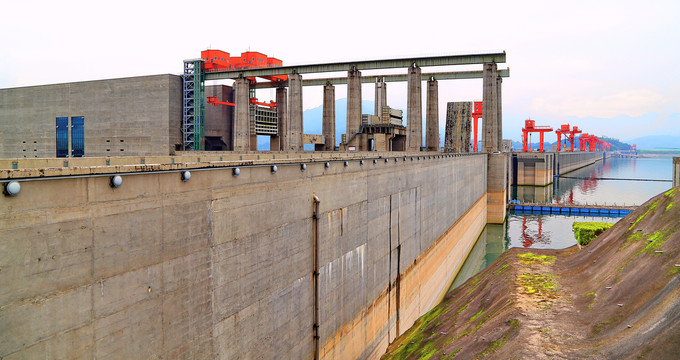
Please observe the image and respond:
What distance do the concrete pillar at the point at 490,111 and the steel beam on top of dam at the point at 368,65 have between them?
6.95 ft

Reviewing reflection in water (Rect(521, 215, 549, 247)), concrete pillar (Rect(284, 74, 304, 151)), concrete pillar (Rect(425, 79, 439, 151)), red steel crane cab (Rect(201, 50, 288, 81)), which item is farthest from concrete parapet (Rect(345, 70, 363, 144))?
reflection in water (Rect(521, 215, 549, 247))

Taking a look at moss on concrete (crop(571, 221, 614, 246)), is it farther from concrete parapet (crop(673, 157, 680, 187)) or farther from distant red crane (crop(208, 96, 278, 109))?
distant red crane (crop(208, 96, 278, 109))

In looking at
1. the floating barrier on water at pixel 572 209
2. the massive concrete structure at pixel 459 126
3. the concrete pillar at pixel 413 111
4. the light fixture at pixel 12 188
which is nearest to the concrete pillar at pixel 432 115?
the concrete pillar at pixel 413 111

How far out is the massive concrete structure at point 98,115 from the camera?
2589 inches

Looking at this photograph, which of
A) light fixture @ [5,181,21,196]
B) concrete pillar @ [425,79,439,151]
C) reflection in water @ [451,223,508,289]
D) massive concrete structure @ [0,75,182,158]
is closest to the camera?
light fixture @ [5,181,21,196]

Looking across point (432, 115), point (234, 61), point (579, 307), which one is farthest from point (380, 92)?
point (579, 307)

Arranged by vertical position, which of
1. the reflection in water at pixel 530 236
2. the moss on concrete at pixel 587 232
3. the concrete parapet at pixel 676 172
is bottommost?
the reflection in water at pixel 530 236

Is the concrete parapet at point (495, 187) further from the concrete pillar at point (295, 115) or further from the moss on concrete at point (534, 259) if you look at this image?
the moss on concrete at point (534, 259)

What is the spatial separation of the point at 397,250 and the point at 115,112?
198ft

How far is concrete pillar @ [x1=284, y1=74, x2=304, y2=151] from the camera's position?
2682 inches

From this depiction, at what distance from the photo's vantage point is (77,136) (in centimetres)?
6756

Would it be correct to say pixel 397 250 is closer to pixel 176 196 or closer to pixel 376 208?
pixel 376 208

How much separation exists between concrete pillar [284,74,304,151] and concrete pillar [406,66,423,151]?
18.0 meters

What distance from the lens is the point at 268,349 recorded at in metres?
12.8
